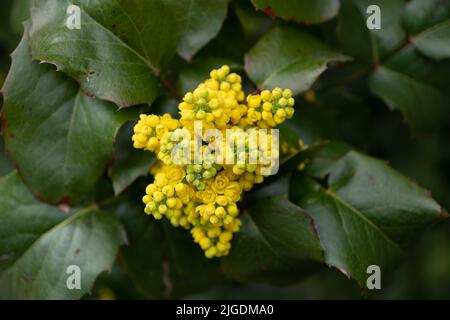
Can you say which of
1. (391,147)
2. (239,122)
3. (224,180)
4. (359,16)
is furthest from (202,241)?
(391,147)

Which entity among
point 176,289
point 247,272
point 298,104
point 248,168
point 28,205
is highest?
point 248,168

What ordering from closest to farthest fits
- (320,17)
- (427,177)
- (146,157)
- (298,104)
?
(146,157), (320,17), (298,104), (427,177)

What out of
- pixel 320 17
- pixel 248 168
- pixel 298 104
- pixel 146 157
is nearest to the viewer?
pixel 248 168

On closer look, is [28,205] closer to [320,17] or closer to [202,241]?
[202,241]

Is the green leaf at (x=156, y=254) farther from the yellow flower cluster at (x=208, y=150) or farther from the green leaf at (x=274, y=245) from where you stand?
the yellow flower cluster at (x=208, y=150)

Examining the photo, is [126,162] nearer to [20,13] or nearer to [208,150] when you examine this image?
[208,150]

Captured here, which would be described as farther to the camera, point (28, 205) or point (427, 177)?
point (427, 177)

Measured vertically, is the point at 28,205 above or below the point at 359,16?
below
